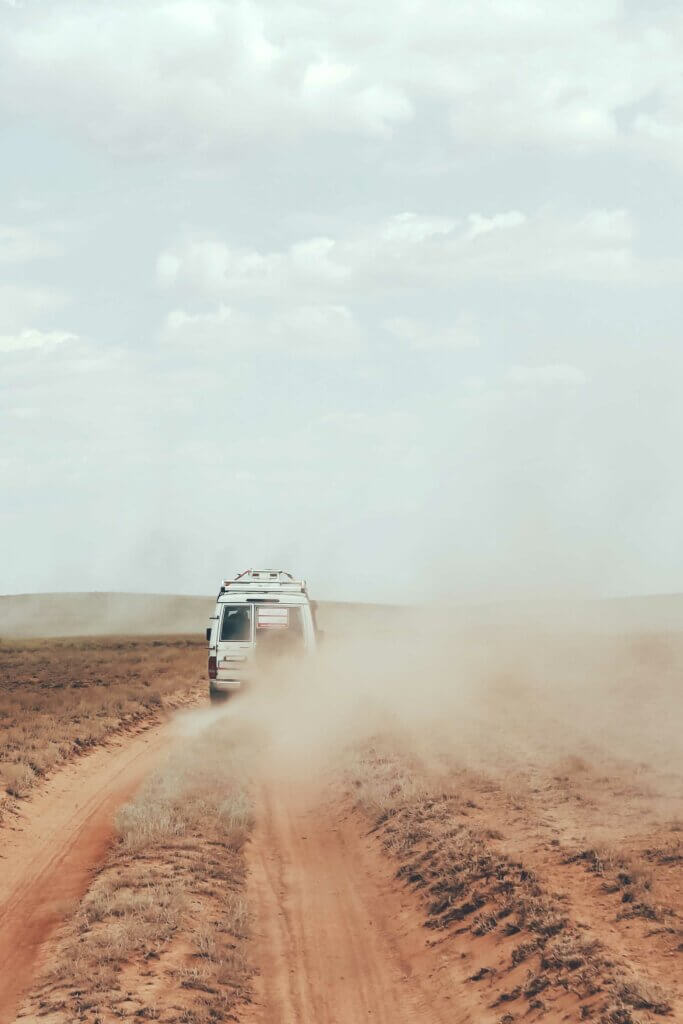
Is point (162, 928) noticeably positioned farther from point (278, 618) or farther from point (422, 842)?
point (278, 618)

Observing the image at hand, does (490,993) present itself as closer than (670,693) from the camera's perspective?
Yes

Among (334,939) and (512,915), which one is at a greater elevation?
(512,915)

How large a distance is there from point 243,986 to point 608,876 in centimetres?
381

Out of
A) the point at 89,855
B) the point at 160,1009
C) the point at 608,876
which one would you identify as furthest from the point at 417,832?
the point at 160,1009

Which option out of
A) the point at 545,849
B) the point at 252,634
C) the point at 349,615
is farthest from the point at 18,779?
the point at 349,615

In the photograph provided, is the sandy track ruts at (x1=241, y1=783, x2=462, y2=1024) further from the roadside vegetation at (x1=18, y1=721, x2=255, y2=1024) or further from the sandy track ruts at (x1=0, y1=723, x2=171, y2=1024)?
the sandy track ruts at (x1=0, y1=723, x2=171, y2=1024)

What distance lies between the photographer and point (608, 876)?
9.84 m

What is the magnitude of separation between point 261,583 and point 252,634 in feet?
7.51

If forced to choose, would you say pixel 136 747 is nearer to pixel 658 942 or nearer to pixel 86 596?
pixel 658 942

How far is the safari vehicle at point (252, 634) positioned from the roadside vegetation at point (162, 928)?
823 centimetres

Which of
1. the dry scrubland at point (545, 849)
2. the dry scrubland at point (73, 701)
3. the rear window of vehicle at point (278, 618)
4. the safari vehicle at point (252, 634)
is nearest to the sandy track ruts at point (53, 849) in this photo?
the dry scrubland at point (73, 701)

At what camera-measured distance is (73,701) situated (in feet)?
89.8

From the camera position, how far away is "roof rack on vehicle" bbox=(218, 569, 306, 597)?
2466cm

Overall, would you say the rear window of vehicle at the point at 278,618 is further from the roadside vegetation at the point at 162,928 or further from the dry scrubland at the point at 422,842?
the roadside vegetation at the point at 162,928
